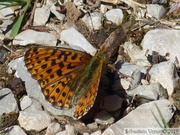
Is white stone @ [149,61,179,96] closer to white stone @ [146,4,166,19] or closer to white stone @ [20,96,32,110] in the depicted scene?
white stone @ [146,4,166,19]

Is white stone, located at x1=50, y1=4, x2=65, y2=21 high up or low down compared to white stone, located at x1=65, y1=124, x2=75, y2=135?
up

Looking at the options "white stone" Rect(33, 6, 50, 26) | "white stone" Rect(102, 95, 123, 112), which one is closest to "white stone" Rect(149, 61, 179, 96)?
"white stone" Rect(102, 95, 123, 112)

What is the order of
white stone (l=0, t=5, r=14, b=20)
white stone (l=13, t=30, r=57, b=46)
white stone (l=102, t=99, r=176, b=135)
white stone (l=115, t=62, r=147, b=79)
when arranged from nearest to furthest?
1. white stone (l=102, t=99, r=176, b=135)
2. white stone (l=115, t=62, r=147, b=79)
3. white stone (l=13, t=30, r=57, b=46)
4. white stone (l=0, t=5, r=14, b=20)

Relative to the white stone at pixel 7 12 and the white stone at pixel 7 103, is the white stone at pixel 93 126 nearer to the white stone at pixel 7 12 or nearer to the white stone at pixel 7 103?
the white stone at pixel 7 103

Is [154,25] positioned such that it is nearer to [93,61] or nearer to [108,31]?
[108,31]

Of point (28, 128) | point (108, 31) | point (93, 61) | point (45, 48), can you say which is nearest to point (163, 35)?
point (108, 31)

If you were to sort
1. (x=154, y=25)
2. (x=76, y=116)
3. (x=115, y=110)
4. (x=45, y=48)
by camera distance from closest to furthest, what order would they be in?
1. (x=76, y=116)
2. (x=45, y=48)
3. (x=115, y=110)
4. (x=154, y=25)

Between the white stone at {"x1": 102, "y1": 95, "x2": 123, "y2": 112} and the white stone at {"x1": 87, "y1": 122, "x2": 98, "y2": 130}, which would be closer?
the white stone at {"x1": 87, "y1": 122, "x2": 98, "y2": 130}
